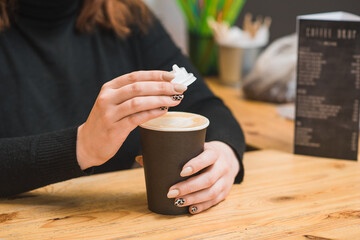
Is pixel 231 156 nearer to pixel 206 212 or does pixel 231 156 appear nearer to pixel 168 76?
pixel 206 212

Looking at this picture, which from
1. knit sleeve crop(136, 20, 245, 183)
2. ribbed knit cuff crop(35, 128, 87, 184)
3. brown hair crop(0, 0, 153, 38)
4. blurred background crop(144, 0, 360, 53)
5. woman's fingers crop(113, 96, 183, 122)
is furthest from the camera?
blurred background crop(144, 0, 360, 53)

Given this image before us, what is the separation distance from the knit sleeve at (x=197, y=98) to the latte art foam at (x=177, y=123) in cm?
21

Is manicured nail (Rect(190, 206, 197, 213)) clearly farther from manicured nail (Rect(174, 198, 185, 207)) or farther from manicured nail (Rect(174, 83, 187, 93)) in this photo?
manicured nail (Rect(174, 83, 187, 93))

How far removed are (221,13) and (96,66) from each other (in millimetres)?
887

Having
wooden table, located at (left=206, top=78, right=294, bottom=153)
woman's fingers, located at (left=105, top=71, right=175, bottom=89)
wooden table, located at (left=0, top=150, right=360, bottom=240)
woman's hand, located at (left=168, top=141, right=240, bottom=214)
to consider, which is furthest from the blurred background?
woman's fingers, located at (left=105, top=71, right=175, bottom=89)

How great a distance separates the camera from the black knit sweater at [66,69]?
3.82ft

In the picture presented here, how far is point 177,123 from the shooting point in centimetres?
71

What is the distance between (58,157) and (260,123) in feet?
2.62

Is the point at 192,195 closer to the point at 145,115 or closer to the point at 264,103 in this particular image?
the point at 145,115

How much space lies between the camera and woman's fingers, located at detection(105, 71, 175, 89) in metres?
0.68

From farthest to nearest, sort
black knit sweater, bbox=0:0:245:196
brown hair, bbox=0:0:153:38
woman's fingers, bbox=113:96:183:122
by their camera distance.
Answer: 1. brown hair, bbox=0:0:153:38
2. black knit sweater, bbox=0:0:245:196
3. woman's fingers, bbox=113:96:183:122

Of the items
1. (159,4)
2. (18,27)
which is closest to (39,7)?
(18,27)

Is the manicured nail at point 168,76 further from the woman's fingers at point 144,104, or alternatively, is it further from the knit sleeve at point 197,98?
the knit sleeve at point 197,98

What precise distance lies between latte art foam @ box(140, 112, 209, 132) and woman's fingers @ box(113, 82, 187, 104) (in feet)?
0.17
